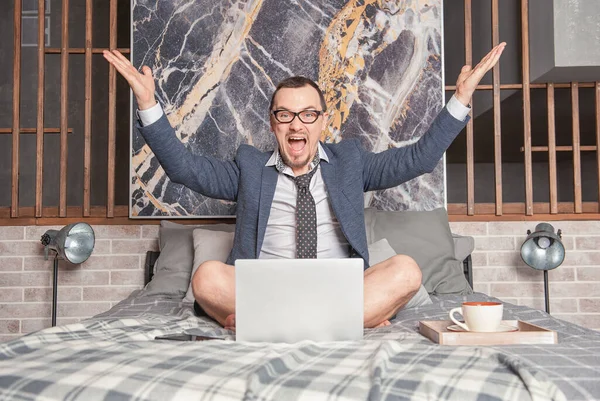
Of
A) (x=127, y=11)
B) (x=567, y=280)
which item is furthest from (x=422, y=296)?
(x=127, y=11)

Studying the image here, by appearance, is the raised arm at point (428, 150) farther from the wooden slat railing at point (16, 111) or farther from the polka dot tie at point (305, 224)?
the wooden slat railing at point (16, 111)

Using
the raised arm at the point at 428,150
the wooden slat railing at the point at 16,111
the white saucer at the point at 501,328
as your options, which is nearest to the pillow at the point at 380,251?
the raised arm at the point at 428,150

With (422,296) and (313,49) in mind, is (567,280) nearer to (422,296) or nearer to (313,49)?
(422,296)

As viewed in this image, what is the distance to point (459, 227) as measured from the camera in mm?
3723

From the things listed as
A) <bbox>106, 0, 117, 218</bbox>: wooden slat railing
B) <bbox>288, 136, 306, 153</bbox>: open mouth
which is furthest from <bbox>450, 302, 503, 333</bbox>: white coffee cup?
<bbox>106, 0, 117, 218</bbox>: wooden slat railing

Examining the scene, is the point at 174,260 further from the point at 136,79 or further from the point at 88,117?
the point at 136,79

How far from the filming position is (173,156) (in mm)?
2451

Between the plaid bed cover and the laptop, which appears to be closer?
the plaid bed cover

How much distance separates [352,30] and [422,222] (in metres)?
1.18

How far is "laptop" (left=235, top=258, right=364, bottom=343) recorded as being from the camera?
66.7 inches

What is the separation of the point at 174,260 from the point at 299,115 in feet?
3.62

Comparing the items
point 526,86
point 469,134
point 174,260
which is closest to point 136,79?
point 174,260

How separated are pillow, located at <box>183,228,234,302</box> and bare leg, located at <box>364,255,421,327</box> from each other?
1.09 meters

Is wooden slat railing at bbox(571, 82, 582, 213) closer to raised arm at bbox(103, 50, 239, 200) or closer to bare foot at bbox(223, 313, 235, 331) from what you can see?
raised arm at bbox(103, 50, 239, 200)
